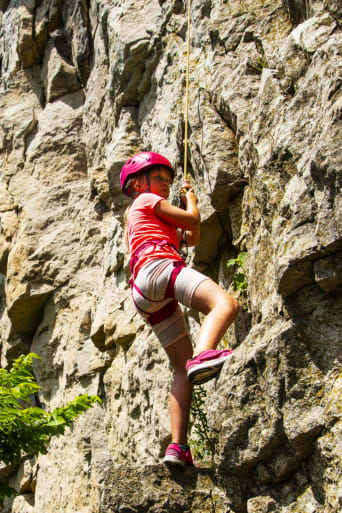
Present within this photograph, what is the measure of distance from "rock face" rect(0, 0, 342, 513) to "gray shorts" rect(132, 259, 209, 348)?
63cm

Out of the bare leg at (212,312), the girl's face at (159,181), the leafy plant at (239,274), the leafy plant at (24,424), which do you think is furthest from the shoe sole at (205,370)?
the leafy plant at (24,424)

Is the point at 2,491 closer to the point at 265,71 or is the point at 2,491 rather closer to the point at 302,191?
the point at 302,191

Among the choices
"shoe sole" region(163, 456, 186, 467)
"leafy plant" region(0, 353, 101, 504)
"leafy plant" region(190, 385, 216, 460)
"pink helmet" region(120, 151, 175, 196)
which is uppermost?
"pink helmet" region(120, 151, 175, 196)

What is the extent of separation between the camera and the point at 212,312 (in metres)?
4.62

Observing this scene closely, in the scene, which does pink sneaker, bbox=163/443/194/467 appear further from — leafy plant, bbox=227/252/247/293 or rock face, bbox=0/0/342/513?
leafy plant, bbox=227/252/247/293

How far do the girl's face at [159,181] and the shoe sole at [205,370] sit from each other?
2.05 metres

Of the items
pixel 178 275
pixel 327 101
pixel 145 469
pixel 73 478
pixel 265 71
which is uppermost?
pixel 265 71

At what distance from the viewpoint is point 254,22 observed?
21.4 feet

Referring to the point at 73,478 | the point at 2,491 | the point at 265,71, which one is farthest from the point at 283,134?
the point at 73,478

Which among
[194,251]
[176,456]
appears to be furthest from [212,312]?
[194,251]

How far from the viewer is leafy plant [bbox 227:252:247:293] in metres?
5.71

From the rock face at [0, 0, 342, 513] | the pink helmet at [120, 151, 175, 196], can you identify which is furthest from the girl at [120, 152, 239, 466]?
the rock face at [0, 0, 342, 513]

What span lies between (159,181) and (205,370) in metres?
2.20

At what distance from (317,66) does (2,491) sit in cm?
Result: 540
